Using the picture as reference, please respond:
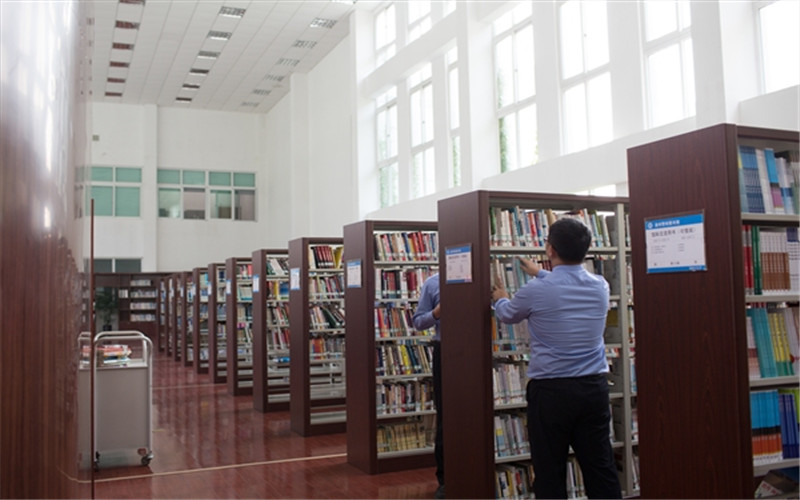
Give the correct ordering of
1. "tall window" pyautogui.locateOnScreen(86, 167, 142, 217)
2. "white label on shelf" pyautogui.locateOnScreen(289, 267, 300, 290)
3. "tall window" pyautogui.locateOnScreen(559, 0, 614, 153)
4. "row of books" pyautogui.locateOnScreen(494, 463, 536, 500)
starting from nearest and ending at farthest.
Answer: "row of books" pyautogui.locateOnScreen(494, 463, 536, 500)
"white label on shelf" pyautogui.locateOnScreen(289, 267, 300, 290)
"tall window" pyautogui.locateOnScreen(559, 0, 614, 153)
"tall window" pyautogui.locateOnScreen(86, 167, 142, 217)

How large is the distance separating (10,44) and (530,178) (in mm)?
9453

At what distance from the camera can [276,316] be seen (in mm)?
8578

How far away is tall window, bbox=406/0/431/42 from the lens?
44.9ft

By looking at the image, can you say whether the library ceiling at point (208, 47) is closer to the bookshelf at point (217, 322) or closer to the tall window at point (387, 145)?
the tall window at point (387, 145)

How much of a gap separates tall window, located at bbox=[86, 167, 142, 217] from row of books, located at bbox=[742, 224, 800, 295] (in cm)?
2080

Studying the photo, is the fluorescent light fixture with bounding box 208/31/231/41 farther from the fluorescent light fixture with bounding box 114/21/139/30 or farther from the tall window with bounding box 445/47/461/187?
the tall window with bounding box 445/47/461/187

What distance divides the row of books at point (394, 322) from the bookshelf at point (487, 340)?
1378 mm

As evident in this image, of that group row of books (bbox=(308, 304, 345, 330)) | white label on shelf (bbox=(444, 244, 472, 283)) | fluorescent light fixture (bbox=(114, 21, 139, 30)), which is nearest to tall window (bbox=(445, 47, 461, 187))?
row of books (bbox=(308, 304, 345, 330))

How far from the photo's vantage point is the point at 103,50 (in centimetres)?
1719

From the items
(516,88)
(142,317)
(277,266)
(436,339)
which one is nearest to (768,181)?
(436,339)

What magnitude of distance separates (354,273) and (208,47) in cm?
1312

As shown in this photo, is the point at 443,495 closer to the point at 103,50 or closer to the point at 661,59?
the point at 661,59

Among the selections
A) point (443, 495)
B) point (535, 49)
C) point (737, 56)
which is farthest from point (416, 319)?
point (535, 49)

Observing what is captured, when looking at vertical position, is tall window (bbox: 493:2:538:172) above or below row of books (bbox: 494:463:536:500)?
above
